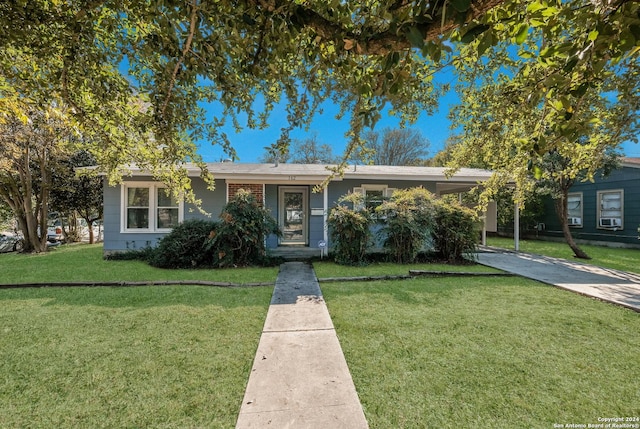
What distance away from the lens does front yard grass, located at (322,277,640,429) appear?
2.07m

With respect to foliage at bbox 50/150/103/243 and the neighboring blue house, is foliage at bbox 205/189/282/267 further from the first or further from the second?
the neighboring blue house

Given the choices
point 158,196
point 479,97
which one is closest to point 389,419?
point 479,97

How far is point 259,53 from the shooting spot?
2248 mm

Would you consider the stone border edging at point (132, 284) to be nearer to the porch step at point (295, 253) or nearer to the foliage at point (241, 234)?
the foliage at point (241, 234)

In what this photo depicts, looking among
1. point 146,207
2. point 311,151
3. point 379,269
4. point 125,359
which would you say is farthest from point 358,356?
point 311,151

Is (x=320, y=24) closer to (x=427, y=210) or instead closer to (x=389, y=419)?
(x=389, y=419)

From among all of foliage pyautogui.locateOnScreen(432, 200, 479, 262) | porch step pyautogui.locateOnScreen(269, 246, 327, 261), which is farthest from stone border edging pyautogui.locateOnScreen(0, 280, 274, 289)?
foliage pyautogui.locateOnScreen(432, 200, 479, 262)

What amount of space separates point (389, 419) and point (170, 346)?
2.28m

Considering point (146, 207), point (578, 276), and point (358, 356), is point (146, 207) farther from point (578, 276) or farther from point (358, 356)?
point (578, 276)

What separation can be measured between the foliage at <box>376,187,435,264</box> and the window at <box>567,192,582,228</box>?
10699 millimetres

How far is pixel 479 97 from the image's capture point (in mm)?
3982

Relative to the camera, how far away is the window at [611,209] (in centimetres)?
1214

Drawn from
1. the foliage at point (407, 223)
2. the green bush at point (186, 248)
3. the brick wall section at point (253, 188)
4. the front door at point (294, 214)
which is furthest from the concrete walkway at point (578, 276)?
the green bush at point (186, 248)

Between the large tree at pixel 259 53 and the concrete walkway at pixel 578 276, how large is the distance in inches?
158
